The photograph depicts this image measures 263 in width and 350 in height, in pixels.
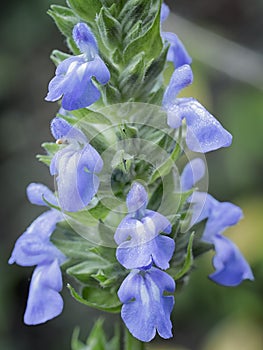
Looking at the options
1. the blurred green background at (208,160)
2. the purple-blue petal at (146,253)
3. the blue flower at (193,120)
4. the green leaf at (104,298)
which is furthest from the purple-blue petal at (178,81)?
the blurred green background at (208,160)

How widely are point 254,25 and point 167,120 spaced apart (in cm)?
473

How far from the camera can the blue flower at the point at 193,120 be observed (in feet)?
4.31

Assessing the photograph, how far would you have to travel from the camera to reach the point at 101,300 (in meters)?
1.56

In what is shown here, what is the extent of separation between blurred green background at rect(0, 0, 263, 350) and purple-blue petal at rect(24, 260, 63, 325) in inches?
73.5

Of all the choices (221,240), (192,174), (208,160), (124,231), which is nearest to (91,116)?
(124,231)

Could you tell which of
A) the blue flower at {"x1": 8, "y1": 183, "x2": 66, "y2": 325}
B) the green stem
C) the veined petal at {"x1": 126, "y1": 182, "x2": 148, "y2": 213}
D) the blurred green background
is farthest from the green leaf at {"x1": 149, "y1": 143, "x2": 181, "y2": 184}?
the blurred green background

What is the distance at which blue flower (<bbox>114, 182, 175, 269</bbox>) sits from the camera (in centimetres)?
136

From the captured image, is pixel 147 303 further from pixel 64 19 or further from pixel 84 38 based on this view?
pixel 64 19

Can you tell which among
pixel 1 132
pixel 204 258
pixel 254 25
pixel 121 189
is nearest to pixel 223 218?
pixel 121 189

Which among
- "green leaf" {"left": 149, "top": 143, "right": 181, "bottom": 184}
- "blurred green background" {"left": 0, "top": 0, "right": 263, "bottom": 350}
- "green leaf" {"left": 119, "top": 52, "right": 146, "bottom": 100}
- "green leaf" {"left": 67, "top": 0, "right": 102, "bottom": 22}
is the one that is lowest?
"blurred green background" {"left": 0, "top": 0, "right": 263, "bottom": 350}

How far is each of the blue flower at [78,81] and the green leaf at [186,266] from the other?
38 centimetres

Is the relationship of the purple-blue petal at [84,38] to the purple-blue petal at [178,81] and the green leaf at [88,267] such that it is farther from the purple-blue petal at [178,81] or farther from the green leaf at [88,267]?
the green leaf at [88,267]

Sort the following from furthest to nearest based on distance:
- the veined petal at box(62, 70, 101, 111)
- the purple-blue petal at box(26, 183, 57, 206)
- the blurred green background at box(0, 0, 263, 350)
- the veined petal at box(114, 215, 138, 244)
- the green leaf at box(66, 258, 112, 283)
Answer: the blurred green background at box(0, 0, 263, 350) → the purple-blue petal at box(26, 183, 57, 206) → the green leaf at box(66, 258, 112, 283) → the veined petal at box(114, 215, 138, 244) → the veined petal at box(62, 70, 101, 111)

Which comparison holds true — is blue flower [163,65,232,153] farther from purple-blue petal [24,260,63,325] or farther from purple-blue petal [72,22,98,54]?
purple-blue petal [24,260,63,325]
